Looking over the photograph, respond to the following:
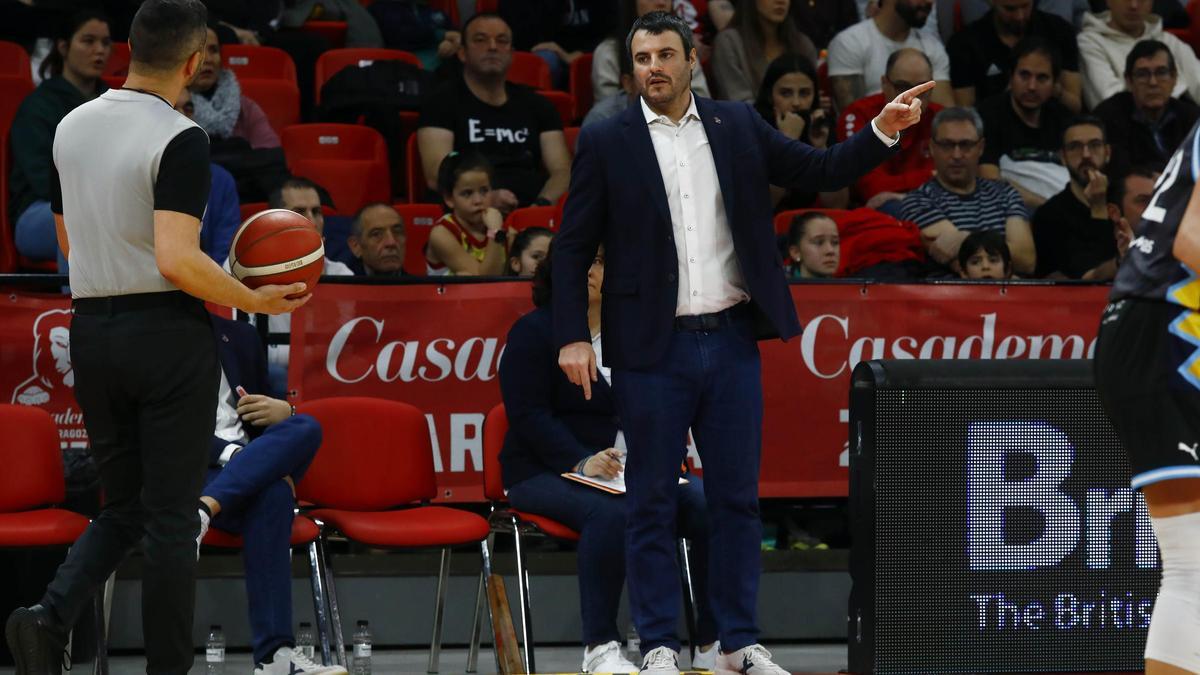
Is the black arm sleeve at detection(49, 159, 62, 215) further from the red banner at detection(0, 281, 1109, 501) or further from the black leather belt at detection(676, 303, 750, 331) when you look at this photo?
the black leather belt at detection(676, 303, 750, 331)

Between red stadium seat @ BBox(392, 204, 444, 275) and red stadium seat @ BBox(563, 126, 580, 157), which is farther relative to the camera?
red stadium seat @ BBox(563, 126, 580, 157)

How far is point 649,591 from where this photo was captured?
185 inches

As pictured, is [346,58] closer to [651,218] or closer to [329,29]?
[329,29]

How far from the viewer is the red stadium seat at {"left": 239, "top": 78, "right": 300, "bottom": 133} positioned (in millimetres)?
8953

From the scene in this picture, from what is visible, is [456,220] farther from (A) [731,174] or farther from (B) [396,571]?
(A) [731,174]

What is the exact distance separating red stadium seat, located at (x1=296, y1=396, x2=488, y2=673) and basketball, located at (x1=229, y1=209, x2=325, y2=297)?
1553 millimetres

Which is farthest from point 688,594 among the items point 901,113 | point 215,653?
point 901,113

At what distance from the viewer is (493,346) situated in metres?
6.37

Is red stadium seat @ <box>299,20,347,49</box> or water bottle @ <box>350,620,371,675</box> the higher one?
red stadium seat @ <box>299,20,347,49</box>

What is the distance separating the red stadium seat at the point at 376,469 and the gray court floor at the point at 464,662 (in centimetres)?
19

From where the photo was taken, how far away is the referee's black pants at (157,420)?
13.2ft

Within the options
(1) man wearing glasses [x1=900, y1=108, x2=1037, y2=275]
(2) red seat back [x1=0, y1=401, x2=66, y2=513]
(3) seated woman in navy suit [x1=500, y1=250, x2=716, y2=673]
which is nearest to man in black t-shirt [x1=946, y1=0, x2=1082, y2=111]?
(1) man wearing glasses [x1=900, y1=108, x2=1037, y2=275]

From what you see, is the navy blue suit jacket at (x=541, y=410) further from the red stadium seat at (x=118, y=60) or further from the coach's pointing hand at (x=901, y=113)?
the red stadium seat at (x=118, y=60)

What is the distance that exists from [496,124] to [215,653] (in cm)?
393
